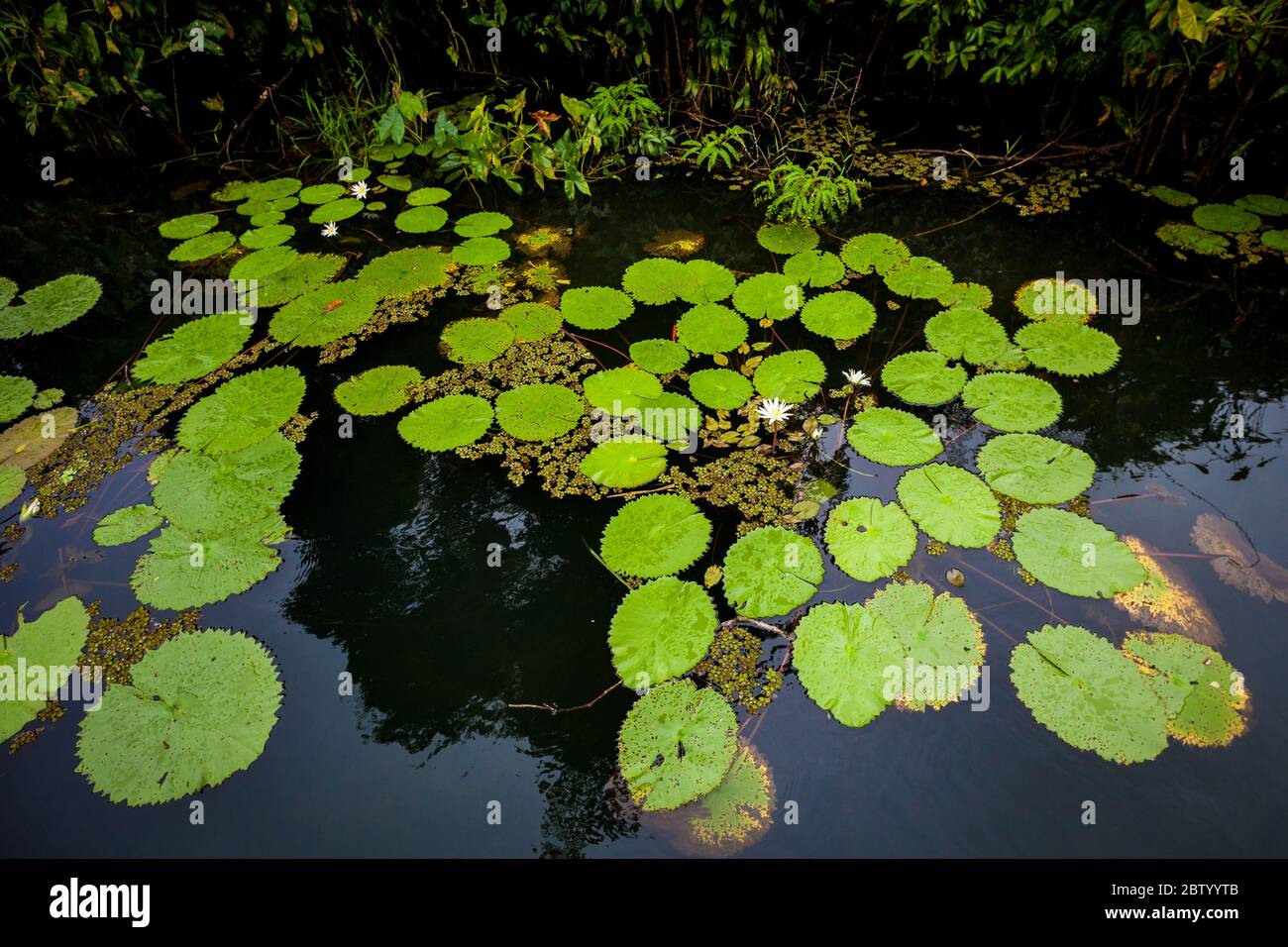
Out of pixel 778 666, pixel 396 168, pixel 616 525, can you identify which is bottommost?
pixel 778 666

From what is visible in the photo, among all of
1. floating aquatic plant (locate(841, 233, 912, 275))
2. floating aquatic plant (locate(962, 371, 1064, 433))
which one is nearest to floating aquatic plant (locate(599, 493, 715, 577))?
floating aquatic plant (locate(962, 371, 1064, 433))

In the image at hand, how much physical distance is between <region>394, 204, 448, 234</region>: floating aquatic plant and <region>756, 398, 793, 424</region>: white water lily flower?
250cm

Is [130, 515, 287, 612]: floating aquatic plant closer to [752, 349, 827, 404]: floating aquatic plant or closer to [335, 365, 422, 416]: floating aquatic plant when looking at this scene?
[335, 365, 422, 416]: floating aquatic plant

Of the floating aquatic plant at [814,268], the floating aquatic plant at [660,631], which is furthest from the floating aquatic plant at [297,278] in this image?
the floating aquatic plant at [660,631]

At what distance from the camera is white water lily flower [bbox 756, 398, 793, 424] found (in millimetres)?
2592

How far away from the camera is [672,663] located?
6.37 feet

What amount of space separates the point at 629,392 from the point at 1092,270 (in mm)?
2503

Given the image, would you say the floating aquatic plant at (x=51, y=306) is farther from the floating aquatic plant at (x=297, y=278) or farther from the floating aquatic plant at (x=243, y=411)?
the floating aquatic plant at (x=243, y=411)

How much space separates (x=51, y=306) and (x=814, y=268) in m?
4.09

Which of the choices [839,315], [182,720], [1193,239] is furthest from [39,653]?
[1193,239]

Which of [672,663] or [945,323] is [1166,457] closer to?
[945,323]
